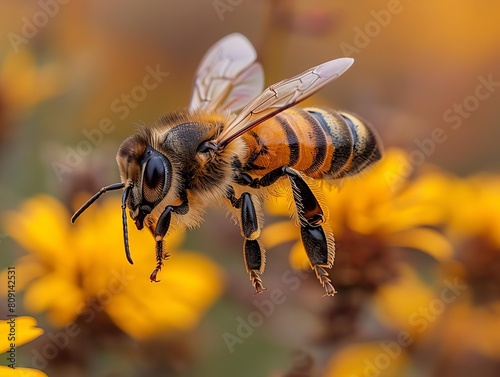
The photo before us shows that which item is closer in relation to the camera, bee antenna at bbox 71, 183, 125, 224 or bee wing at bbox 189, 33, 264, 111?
bee antenna at bbox 71, 183, 125, 224

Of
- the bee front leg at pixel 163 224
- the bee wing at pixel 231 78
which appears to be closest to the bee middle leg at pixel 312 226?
the bee front leg at pixel 163 224

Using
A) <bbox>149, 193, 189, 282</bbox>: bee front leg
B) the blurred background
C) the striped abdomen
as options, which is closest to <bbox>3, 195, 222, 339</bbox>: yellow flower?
the blurred background

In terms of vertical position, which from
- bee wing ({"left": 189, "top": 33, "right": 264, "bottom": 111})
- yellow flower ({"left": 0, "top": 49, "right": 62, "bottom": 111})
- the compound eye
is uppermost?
yellow flower ({"left": 0, "top": 49, "right": 62, "bottom": 111})

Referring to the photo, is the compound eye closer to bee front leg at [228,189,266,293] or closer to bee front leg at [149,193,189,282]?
bee front leg at [149,193,189,282]

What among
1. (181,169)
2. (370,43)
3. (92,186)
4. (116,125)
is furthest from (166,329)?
(370,43)

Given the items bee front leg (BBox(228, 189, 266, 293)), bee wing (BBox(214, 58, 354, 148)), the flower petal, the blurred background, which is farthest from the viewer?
the blurred background

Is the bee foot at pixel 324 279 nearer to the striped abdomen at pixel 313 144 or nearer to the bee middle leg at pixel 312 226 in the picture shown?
the bee middle leg at pixel 312 226

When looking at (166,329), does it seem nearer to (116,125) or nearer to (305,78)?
(305,78)

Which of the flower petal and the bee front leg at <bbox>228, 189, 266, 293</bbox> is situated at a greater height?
the flower petal

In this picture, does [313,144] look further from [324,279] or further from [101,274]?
[101,274]
